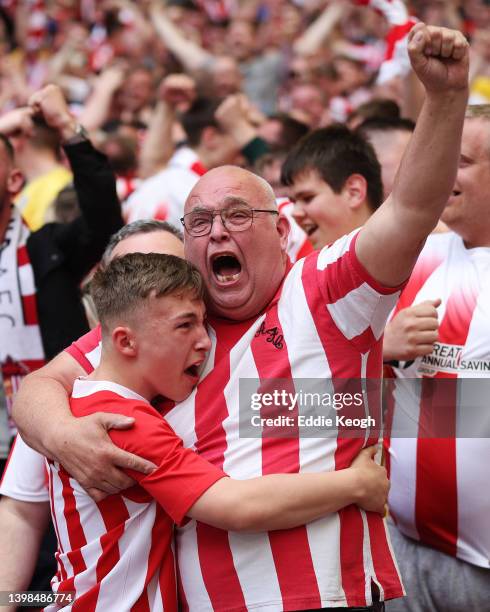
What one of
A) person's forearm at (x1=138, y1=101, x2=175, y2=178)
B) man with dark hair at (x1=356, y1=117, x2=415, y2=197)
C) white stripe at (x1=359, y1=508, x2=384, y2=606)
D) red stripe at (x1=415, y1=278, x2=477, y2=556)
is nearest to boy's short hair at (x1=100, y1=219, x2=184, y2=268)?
red stripe at (x1=415, y1=278, x2=477, y2=556)

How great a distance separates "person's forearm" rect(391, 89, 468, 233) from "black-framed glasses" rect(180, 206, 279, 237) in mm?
617

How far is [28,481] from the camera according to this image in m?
2.90

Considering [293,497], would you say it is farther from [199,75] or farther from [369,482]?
[199,75]

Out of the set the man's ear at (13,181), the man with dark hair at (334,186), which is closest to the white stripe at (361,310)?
the man with dark hair at (334,186)

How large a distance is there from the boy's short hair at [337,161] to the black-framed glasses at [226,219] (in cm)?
122

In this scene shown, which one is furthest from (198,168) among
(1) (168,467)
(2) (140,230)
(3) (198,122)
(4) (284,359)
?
(1) (168,467)

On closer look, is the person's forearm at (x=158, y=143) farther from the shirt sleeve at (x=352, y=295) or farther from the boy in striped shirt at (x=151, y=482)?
the shirt sleeve at (x=352, y=295)

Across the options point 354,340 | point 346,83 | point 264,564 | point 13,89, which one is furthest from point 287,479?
point 13,89

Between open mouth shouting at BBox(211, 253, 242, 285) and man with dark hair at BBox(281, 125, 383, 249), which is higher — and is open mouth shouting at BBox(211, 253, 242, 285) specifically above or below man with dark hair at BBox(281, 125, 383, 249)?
below

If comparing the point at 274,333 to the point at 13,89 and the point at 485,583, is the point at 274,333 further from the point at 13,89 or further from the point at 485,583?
the point at 13,89

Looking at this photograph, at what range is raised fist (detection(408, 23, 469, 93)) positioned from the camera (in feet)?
6.90

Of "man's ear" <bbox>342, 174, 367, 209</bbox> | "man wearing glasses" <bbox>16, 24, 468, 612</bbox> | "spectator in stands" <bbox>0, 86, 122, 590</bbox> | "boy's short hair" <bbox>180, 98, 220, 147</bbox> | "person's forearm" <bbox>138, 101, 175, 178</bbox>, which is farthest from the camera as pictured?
"person's forearm" <bbox>138, 101, 175, 178</bbox>

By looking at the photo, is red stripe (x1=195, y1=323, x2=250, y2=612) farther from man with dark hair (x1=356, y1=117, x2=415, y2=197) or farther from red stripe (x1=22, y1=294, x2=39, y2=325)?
man with dark hair (x1=356, y1=117, x2=415, y2=197)

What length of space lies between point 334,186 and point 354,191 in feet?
0.29
